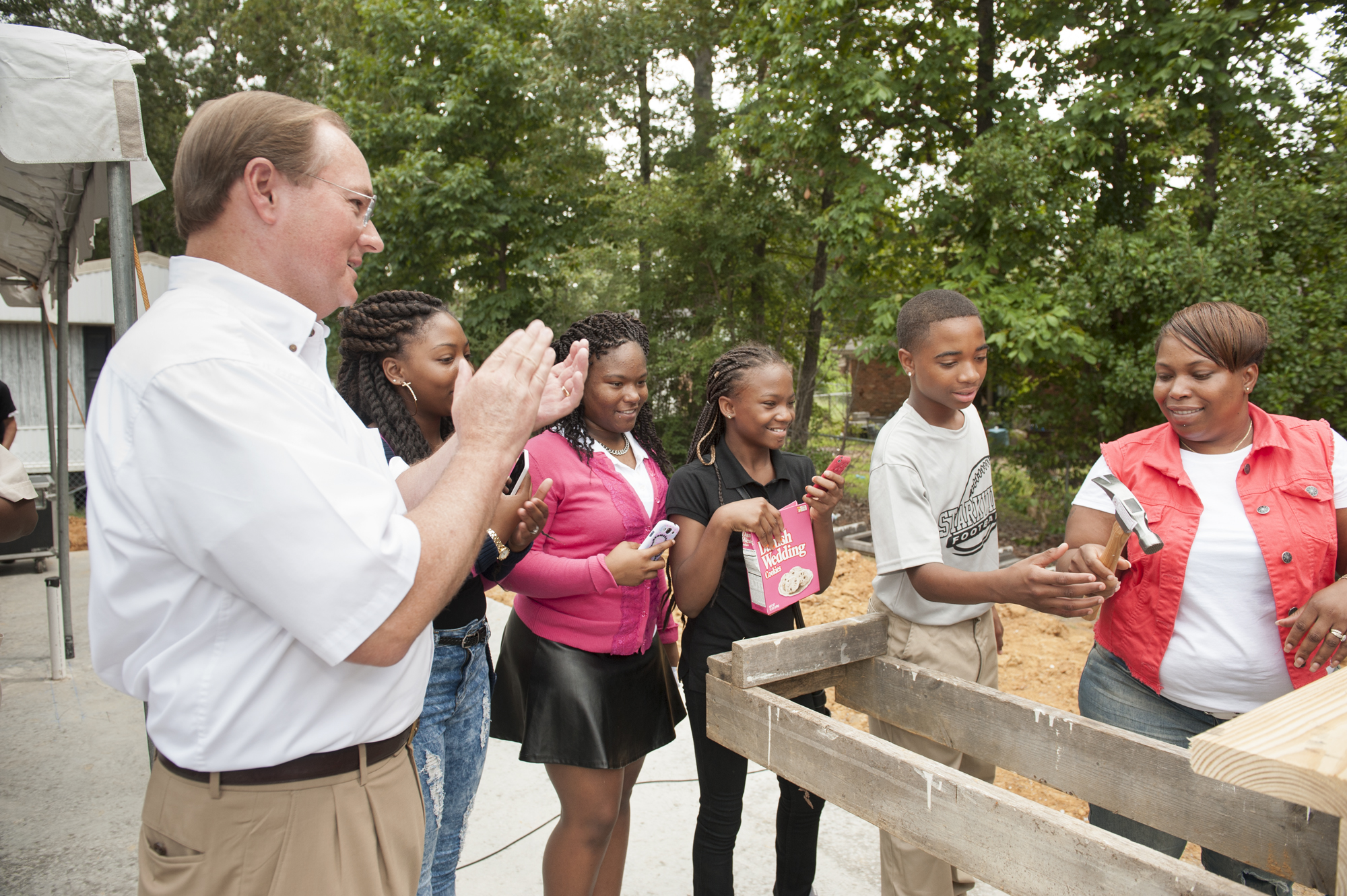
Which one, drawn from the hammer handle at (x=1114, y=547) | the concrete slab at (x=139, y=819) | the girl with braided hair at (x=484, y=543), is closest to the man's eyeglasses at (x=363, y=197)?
the girl with braided hair at (x=484, y=543)

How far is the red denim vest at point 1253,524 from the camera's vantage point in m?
2.05

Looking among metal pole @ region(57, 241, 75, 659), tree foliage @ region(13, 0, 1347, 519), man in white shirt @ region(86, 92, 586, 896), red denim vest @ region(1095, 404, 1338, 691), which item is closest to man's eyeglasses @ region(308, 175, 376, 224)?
man in white shirt @ region(86, 92, 586, 896)

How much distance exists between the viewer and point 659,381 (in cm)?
1281

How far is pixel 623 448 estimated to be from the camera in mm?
2674

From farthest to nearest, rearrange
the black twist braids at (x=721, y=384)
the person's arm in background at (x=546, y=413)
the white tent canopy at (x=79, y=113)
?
the black twist braids at (x=721, y=384) < the white tent canopy at (x=79, y=113) < the person's arm in background at (x=546, y=413)

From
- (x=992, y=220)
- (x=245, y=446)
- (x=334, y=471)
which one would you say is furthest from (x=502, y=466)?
(x=992, y=220)

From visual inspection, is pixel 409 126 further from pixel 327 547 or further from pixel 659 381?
pixel 327 547

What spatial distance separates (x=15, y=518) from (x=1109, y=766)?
355 cm

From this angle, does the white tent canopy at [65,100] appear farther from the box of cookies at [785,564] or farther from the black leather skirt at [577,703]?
the box of cookies at [785,564]

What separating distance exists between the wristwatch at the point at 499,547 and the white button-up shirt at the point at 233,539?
856 millimetres

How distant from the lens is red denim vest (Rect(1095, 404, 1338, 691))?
2053 millimetres

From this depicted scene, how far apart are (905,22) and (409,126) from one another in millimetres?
8135

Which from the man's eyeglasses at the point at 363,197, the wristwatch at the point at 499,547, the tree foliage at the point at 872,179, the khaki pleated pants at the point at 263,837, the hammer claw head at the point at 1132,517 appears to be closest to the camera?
the khaki pleated pants at the point at 263,837

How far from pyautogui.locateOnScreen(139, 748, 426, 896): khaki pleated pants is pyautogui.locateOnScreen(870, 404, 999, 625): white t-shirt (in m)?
1.47
